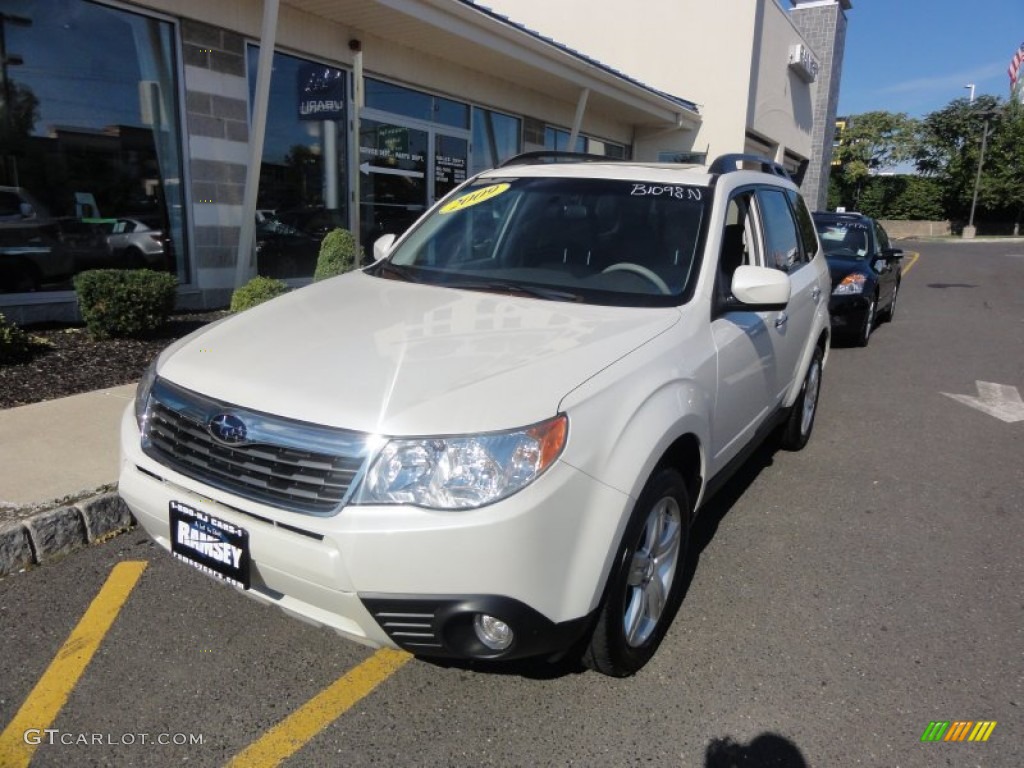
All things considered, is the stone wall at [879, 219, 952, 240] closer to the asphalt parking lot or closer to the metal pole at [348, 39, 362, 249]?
the metal pole at [348, 39, 362, 249]

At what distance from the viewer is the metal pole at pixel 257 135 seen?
294 inches

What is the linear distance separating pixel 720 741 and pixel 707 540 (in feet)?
4.93

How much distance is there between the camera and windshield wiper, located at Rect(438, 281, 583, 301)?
10.1 feet

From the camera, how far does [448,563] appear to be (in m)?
2.01

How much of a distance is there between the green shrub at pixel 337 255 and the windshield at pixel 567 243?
4.16 metres

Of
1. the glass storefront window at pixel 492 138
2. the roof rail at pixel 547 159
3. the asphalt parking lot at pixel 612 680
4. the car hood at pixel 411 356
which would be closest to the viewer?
the car hood at pixel 411 356

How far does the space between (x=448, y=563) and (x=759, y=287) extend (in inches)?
70.1

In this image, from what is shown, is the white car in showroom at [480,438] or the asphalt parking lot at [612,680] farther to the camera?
the asphalt parking lot at [612,680]

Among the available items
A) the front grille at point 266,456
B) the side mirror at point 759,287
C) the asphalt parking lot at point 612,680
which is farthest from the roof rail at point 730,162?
the front grille at point 266,456

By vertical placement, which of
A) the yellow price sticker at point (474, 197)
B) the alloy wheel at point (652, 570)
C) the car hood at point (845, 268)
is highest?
the yellow price sticker at point (474, 197)

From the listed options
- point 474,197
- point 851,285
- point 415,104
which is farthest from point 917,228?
point 474,197

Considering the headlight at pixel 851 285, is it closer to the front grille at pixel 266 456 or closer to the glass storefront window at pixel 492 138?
the glass storefront window at pixel 492 138

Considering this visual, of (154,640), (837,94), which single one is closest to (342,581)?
(154,640)

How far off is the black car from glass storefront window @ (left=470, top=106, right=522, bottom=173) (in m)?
5.38
